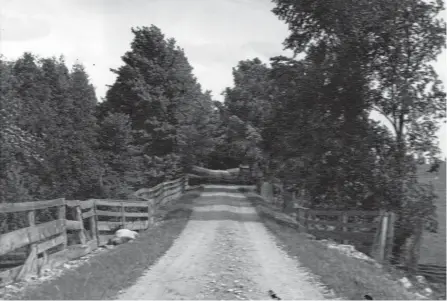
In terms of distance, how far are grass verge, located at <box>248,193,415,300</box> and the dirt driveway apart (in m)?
0.28

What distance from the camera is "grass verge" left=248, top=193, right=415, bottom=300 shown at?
25.3 feet

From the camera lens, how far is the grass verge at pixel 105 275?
6715 mm

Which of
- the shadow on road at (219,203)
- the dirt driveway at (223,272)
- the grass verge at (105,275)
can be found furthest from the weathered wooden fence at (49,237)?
the shadow on road at (219,203)

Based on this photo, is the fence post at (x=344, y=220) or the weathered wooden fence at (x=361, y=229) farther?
the fence post at (x=344, y=220)

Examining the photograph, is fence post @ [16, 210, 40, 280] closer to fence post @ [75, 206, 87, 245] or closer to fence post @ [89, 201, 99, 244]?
fence post @ [75, 206, 87, 245]

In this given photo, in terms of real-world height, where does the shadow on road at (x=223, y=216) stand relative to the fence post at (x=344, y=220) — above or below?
below

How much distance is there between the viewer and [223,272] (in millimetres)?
8789

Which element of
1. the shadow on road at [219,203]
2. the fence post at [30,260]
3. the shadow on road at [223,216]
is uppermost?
the fence post at [30,260]

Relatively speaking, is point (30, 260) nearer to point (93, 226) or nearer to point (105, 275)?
point (105, 275)

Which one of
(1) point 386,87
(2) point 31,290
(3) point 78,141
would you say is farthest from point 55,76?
(2) point 31,290

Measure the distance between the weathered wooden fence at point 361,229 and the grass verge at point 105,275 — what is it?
559cm

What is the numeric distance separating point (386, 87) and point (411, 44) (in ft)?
5.59

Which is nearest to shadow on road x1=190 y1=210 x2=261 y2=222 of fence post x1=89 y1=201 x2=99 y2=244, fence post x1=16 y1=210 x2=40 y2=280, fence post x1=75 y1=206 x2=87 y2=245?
fence post x1=89 y1=201 x2=99 y2=244

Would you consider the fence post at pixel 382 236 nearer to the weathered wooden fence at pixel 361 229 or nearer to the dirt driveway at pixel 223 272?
the weathered wooden fence at pixel 361 229
